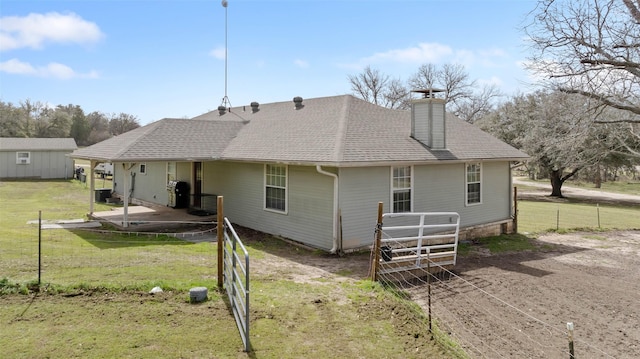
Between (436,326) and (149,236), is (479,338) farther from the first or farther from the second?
(149,236)

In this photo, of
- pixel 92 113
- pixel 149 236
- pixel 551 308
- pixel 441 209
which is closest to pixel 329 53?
pixel 441 209

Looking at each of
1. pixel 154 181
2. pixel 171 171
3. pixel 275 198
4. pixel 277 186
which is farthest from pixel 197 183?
pixel 277 186

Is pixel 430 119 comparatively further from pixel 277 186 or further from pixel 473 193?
pixel 277 186

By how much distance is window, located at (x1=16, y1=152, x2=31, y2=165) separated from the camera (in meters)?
30.4

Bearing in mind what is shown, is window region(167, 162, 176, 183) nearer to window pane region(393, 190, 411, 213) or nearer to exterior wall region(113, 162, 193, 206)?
exterior wall region(113, 162, 193, 206)

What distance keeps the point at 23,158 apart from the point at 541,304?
1370 inches

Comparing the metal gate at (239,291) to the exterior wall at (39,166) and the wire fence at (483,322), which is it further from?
the exterior wall at (39,166)

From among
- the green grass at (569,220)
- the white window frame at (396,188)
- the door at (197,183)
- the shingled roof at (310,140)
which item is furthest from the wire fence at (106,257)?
the green grass at (569,220)

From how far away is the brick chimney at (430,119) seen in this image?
13172 millimetres

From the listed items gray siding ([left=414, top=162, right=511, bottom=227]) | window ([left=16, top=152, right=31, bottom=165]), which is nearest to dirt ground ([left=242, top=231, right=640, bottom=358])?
gray siding ([left=414, top=162, right=511, bottom=227])

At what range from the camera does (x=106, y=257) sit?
952 centimetres

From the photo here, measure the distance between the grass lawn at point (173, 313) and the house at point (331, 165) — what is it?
2.95 m

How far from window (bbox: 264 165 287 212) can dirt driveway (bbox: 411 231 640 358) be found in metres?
5.35

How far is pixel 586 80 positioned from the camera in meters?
12.3
